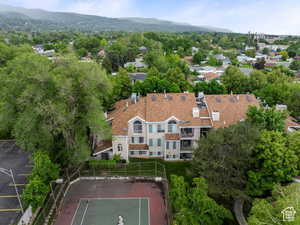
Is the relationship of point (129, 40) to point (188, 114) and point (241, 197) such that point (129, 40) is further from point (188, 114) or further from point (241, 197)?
point (241, 197)

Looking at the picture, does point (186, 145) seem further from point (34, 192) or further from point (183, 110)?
point (34, 192)

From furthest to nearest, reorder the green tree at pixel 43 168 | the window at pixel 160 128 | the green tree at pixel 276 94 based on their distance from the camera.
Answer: the green tree at pixel 276 94, the window at pixel 160 128, the green tree at pixel 43 168

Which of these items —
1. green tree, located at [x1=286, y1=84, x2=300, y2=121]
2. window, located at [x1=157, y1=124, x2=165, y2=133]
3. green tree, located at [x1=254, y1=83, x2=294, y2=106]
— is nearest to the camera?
window, located at [x1=157, y1=124, x2=165, y2=133]

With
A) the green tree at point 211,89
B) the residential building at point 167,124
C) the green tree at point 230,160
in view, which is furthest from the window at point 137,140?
the green tree at point 211,89

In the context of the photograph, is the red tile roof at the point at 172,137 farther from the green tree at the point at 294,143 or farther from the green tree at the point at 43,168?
the green tree at the point at 43,168

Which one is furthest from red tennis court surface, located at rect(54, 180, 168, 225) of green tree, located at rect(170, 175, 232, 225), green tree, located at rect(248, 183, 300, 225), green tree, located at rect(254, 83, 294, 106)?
green tree, located at rect(254, 83, 294, 106)

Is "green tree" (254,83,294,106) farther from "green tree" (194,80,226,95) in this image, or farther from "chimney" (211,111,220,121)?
"chimney" (211,111,220,121)

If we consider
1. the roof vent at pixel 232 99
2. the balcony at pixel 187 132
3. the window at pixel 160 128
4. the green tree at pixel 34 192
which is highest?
the roof vent at pixel 232 99
